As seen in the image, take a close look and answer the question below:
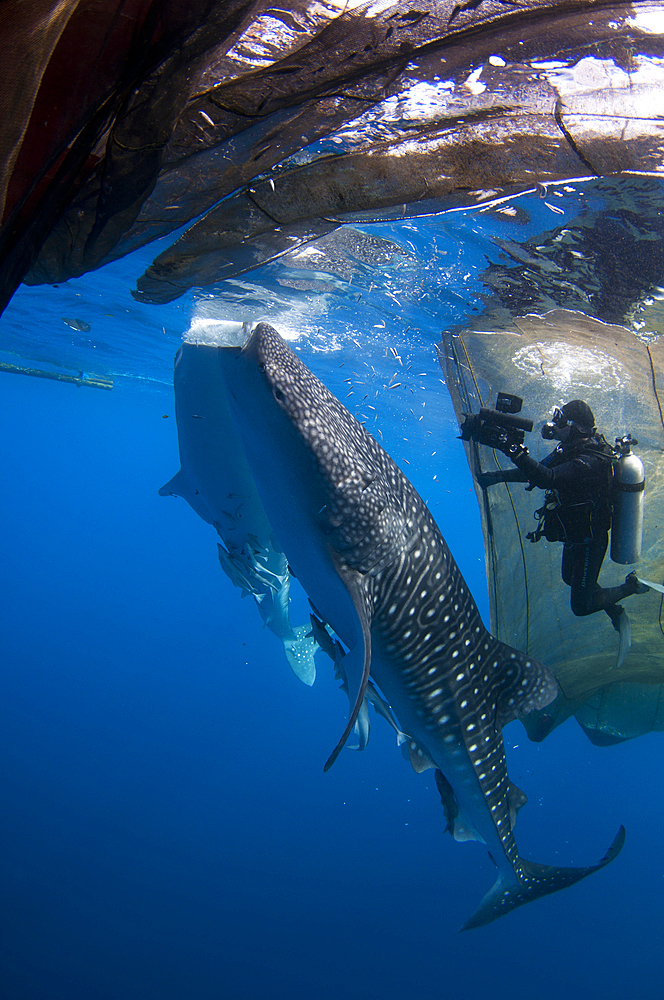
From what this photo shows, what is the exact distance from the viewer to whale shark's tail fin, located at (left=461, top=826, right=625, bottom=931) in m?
4.97

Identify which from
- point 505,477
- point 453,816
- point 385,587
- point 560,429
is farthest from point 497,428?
point 453,816

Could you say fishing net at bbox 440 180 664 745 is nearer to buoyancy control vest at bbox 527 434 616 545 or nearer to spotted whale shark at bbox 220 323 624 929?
buoyancy control vest at bbox 527 434 616 545

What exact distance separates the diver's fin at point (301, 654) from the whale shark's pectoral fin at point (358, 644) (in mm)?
4380

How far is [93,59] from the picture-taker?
2.33 m

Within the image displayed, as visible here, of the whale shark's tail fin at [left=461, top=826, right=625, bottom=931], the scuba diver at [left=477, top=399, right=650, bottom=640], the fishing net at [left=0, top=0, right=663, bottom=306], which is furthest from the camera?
the scuba diver at [left=477, top=399, right=650, bottom=640]

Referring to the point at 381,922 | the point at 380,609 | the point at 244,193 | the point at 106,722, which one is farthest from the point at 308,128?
the point at 106,722

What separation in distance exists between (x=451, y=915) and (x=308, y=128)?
25.6 m

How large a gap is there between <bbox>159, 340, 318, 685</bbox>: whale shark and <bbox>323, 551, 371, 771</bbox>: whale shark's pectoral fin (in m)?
1.78

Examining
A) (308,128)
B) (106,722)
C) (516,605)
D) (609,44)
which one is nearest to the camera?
(609,44)

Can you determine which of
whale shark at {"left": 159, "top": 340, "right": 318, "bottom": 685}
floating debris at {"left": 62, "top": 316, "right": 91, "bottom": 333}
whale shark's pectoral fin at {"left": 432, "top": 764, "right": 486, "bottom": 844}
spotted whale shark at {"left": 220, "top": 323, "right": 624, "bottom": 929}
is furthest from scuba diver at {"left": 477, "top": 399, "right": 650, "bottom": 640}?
floating debris at {"left": 62, "top": 316, "right": 91, "bottom": 333}

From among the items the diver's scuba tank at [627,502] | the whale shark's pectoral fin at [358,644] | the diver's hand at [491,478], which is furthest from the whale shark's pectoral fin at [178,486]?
the diver's scuba tank at [627,502]

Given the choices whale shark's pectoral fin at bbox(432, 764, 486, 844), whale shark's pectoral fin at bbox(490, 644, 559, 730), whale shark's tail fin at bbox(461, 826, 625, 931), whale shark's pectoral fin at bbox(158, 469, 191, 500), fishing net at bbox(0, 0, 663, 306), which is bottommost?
whale shark's tail fin at bbox(461, 826, 625, 931)

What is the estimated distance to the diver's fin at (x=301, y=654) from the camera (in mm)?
7742

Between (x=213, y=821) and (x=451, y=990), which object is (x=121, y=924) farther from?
(x=451, y=990)
